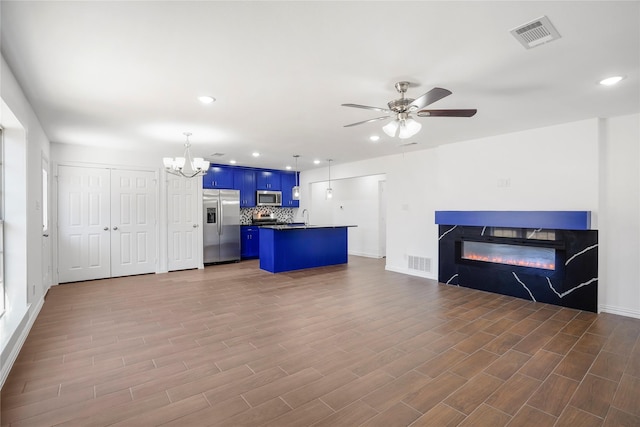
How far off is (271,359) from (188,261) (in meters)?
4.90

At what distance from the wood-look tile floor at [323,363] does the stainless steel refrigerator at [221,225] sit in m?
2.82

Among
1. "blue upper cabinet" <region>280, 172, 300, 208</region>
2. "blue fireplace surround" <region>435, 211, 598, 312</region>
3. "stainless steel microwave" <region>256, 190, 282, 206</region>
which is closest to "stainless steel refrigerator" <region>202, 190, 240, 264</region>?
"stainless steel microwave" <region>256, 190, 282, 206</region>

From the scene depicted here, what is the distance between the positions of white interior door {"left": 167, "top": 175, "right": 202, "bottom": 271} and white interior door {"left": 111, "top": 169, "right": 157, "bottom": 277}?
0.34 m

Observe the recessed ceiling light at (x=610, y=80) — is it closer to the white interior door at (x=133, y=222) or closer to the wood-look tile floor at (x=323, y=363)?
the wood-look tile floor at (x=323, y=363)

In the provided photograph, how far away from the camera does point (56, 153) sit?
539 cm

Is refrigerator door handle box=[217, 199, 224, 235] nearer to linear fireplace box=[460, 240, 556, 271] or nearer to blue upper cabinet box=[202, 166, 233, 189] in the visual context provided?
blue upper cabinet box=[202, 166, 233, 189]

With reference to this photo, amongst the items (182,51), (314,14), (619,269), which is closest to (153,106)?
(182,51)

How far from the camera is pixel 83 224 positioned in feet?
18.4

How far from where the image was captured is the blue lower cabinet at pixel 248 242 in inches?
319

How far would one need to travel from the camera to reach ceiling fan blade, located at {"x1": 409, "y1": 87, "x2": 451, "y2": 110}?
2201 mm

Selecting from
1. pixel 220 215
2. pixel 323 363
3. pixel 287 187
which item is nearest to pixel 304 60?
pixel 323 363

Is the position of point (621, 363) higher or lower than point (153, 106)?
lower

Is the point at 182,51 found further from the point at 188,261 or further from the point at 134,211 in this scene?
the point at 188,261

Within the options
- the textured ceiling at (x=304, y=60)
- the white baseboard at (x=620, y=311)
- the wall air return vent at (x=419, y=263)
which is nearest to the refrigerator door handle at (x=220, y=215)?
the textured ceiling at (x=304, y=60)
